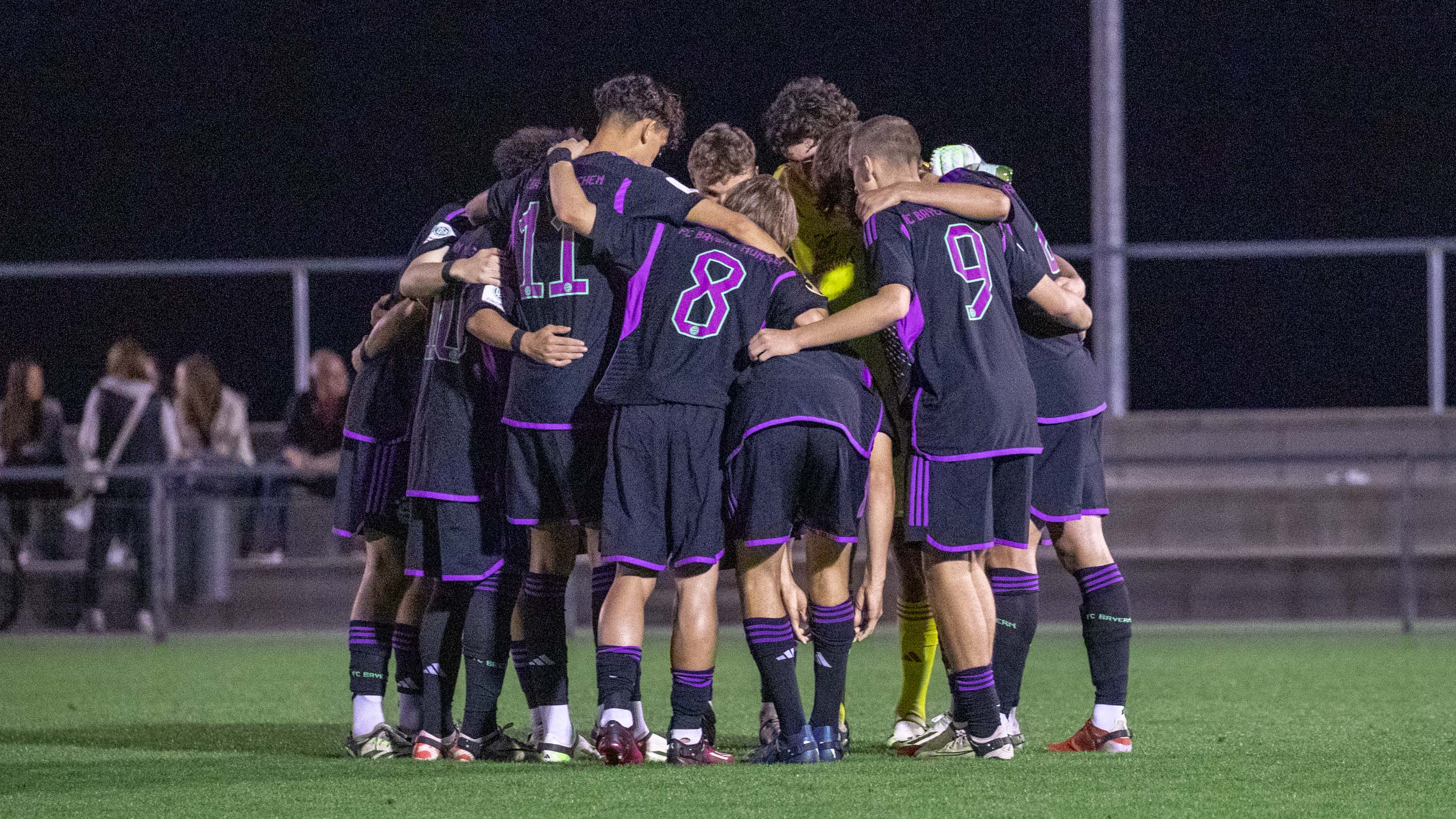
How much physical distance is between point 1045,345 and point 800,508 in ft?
3.06

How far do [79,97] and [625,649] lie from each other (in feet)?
43.1

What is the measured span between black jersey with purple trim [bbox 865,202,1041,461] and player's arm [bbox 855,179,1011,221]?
0.03m

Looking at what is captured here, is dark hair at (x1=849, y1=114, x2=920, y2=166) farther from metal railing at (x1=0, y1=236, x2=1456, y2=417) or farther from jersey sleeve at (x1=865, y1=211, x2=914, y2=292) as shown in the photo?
metal railing at (x1=0, y1=236, x2=1456, y2=417)

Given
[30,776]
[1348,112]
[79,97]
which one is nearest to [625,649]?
[30,776]

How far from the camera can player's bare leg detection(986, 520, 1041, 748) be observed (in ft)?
17.1

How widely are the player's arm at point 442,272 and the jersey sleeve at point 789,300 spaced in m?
0.78

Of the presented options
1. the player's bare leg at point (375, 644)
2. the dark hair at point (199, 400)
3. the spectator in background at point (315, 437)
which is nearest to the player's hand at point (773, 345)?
the player's bare leg at point (375, 644)

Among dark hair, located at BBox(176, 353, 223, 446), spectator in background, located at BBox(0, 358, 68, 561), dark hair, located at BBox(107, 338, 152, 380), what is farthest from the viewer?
dark hair, located at BBox(176, 353, 223, 446)

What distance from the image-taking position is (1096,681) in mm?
5258

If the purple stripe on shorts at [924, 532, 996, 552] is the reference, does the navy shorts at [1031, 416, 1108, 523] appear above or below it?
above

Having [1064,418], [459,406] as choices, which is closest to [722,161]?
[459,406]

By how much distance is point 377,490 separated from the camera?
5.49 meters

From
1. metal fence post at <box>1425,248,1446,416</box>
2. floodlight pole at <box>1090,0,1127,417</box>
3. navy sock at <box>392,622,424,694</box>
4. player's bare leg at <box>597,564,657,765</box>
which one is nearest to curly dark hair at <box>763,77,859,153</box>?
player's bare leg at <box>597,564,657,765</box>

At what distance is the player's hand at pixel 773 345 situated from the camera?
15.9 feet
